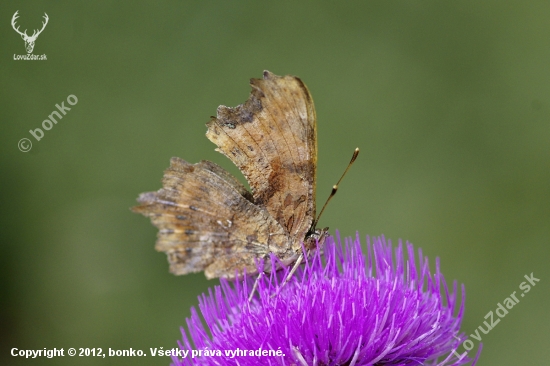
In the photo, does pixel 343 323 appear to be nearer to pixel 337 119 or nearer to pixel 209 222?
pixel 209 222

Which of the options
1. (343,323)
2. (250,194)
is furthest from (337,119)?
(343,323)

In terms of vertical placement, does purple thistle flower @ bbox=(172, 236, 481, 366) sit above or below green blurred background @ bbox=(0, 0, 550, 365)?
below

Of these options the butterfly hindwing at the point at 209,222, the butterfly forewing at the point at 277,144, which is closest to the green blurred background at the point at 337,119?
the butterfly hindwing at the point at 209,222

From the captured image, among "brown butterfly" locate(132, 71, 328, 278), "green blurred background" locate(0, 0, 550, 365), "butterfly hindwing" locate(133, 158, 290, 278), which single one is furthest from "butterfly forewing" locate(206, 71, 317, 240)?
"green blurred background" locate(0, 0, 550, 365)

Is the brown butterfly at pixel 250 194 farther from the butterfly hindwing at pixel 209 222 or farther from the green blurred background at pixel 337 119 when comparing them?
the green blurred background at pixel 337 119

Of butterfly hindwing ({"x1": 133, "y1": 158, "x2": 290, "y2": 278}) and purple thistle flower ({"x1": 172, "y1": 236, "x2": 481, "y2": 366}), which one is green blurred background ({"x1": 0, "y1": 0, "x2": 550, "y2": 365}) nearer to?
butterfly hindwing ({"x1": 133, "y1": 158, "x2": 290, "y2": 278})

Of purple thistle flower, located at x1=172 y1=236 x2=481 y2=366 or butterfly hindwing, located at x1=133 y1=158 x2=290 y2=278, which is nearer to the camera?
purple thistle flower, located at x1=172 y1=236 x2=481 y2=366
